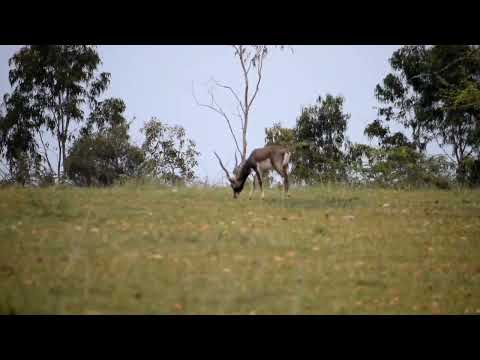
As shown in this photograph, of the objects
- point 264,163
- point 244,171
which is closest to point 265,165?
point 264,163

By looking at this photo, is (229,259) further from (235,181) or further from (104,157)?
(104,157)

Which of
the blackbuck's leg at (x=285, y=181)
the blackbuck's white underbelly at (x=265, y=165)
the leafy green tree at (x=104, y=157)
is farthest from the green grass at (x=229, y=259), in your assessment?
the leafy green tree at (x=104, y=157)

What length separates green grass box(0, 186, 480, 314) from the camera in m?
7.02

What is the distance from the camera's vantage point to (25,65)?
A: 3422 centimetres

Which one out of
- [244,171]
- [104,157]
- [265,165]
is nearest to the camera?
[244,171]

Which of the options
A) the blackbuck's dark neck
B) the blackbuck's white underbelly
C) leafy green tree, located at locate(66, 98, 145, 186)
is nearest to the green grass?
the blackbuck's dark neck

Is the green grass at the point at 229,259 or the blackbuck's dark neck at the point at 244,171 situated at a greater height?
the blackbuck's dark neck at the point at 244,171

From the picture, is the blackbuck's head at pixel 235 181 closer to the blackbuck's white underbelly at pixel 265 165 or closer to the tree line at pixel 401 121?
the blackbuck's white underbelly at pixel 265 165

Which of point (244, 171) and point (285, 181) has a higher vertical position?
point (244, 171)

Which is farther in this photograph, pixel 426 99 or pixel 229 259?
pixel 426 99

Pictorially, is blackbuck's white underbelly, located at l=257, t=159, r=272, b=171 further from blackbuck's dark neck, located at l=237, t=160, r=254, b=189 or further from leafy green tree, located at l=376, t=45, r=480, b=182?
leafy green tree, located at l=376, t=45, r=480, b=182

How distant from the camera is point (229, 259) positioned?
8.85m

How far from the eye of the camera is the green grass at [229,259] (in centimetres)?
702
